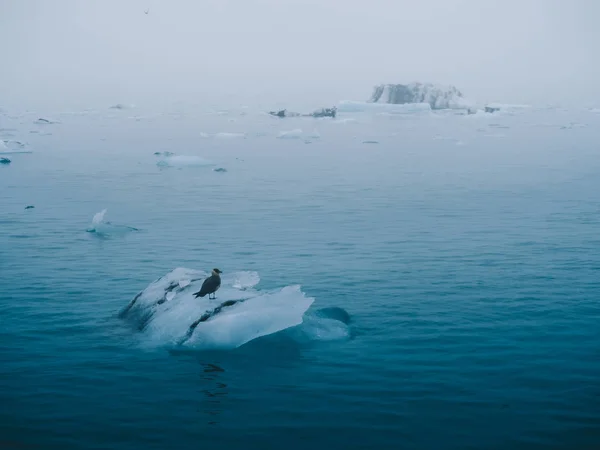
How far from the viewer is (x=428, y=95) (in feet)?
270

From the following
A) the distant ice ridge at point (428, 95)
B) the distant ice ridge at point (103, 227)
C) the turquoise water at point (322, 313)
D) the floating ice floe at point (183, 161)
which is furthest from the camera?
the distant ice ridge at point (428, 95)

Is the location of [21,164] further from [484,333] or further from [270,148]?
[484,333]

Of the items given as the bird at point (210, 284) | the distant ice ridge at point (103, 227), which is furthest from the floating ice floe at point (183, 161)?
the bird at point (210, 284)

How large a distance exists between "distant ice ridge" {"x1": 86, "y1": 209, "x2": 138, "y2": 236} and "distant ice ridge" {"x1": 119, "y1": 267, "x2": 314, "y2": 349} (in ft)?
27.1

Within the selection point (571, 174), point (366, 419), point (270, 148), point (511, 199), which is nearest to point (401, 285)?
point (366, 419)

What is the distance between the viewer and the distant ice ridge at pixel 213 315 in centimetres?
1175

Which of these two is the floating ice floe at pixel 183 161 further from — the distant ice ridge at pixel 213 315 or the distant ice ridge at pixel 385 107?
the distant ice ridge at pixel 385 107

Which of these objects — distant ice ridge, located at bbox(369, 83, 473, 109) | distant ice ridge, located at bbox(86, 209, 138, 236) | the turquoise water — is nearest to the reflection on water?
the turquoise water

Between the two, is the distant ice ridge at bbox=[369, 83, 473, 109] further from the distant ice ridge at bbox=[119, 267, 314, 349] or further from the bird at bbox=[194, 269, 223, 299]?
the bird at bbox=[194, 269, 223, 299]

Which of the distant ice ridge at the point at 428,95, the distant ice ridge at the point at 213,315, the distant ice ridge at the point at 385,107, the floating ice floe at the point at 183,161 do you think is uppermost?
the distant ice ridge at the point at 428,95

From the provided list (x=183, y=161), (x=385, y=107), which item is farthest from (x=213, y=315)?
(x=385, y=107)

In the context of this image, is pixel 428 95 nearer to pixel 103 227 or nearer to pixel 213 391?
pixel 103 227

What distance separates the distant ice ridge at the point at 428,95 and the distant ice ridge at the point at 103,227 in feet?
212

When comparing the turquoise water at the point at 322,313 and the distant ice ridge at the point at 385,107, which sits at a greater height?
the distant ice ridge at the point at 385,107
